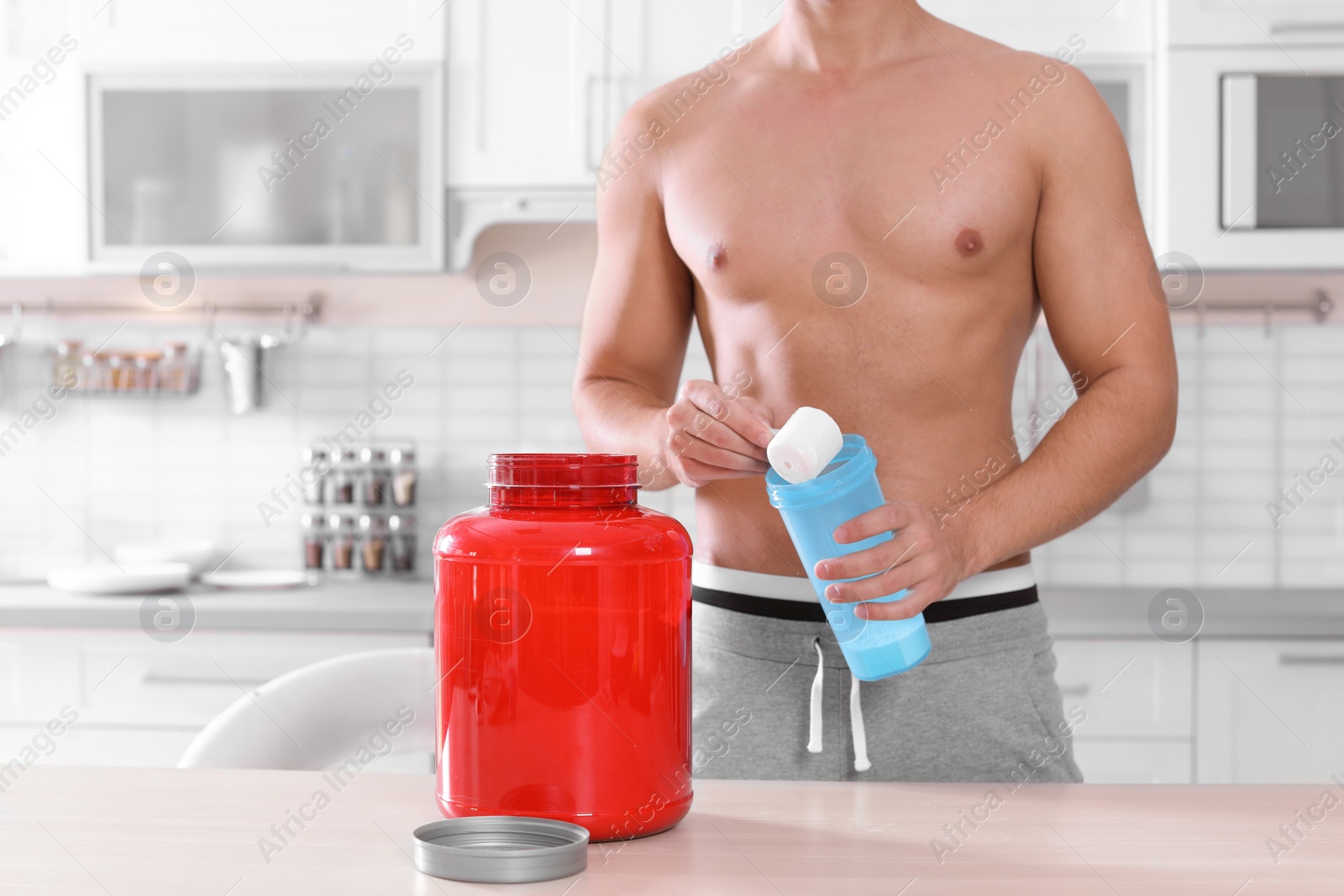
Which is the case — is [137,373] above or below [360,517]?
above

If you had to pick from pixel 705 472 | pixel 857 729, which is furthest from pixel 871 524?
pixel 857 729

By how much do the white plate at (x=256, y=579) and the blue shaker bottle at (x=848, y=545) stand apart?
5.46 feet

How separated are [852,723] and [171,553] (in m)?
1.69

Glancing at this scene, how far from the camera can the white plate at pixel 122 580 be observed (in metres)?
2.03

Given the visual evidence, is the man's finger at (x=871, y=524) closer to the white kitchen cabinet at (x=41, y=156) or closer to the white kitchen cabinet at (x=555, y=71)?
the white kitchen cabinet at (x=555, y=71)

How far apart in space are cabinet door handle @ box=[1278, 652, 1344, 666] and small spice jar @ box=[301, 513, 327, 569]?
1.74 meters

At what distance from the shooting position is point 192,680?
1953 mm

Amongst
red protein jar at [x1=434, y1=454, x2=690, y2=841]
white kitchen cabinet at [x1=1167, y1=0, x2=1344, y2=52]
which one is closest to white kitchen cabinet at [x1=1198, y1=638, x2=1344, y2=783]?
white kitchen cabinet at [x1=1167, y1=0, x2=1344, y2=52]

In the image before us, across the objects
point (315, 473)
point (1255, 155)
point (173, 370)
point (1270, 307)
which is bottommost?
point (315, 473)

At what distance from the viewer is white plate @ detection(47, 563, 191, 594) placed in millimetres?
2027

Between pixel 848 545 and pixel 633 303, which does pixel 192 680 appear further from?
pixel 848 545

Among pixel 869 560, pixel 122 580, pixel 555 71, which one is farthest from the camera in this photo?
pixel 555 71

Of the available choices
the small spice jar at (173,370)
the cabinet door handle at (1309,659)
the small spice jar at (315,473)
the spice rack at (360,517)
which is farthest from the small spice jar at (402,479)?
the cabinet door handle at (1309,659)

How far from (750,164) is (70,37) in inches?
64.4
